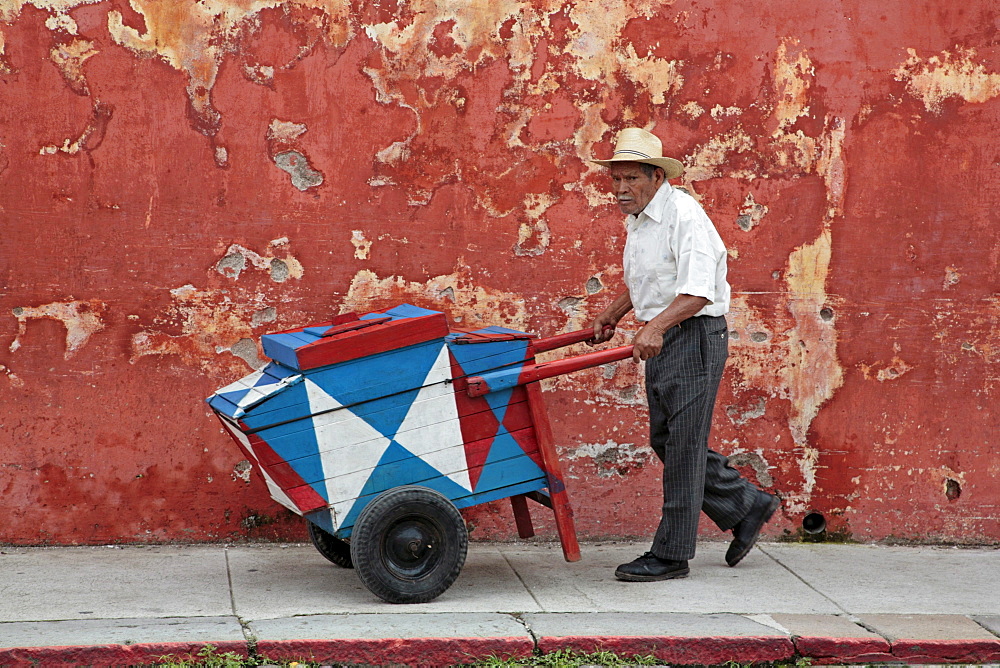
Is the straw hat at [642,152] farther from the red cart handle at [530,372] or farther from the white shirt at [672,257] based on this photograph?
the red cart handle at [530,372]

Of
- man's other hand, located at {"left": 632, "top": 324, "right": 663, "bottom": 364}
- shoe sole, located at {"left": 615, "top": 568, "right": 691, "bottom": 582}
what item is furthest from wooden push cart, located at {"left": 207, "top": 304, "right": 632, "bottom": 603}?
shoe sole, located at {"left": 615, "top": 568, "right": 691, "bottom": 582}

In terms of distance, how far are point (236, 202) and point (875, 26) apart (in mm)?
3090

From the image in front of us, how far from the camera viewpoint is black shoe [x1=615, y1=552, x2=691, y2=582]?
462 cm

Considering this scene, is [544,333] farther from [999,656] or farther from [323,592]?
[999,656]

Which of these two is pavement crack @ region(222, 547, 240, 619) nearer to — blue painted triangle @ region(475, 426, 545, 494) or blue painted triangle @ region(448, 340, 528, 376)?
blue painted triangle @ region(475, 426, 545, 494)

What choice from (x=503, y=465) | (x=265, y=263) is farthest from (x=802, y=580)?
(x=265, y=263)

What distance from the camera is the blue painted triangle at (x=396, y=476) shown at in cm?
416

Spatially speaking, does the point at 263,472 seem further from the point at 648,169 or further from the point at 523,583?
the point at 648,169

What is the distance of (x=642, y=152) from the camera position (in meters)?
4.47

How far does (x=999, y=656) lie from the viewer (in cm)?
401

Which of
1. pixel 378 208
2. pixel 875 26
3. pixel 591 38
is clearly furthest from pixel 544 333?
pixel 875 26

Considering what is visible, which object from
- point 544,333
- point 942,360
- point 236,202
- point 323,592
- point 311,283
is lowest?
point 323,592

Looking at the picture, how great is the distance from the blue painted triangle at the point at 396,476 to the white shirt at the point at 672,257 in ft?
3.64

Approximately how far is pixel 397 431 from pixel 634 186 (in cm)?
138
